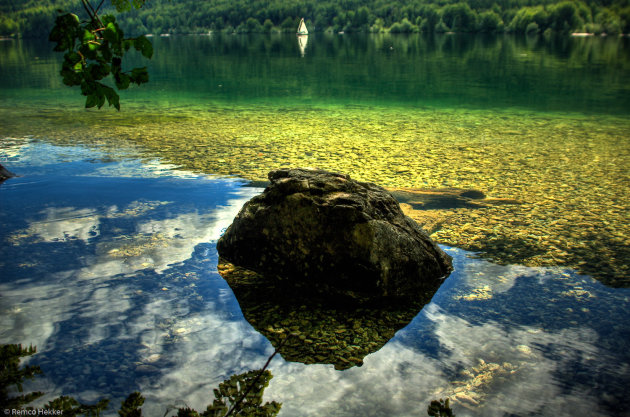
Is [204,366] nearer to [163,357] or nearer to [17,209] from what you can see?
[163,357]

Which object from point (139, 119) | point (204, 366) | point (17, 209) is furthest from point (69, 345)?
point (139, 119)

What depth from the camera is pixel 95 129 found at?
11.6m

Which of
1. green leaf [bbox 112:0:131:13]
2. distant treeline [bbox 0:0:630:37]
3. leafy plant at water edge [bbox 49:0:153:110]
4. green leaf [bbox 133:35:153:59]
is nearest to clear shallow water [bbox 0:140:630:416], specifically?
leafy plant at water edge [bbox 49:0:153:110]

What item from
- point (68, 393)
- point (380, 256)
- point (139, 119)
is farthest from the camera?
point (139, 119)

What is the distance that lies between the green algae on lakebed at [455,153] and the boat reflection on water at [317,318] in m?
1.70

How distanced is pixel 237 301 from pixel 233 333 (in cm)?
49

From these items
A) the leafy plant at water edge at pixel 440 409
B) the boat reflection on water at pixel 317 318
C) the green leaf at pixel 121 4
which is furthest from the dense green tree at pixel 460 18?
the green leaf at pixel 121 4

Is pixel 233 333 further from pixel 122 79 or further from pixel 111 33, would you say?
pixel 111 33

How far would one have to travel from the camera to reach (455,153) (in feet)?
31.5

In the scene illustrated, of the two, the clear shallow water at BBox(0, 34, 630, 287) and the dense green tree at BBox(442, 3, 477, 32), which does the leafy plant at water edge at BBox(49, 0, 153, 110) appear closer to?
the clear shallow water at BBox(0, 34, 630, 287)

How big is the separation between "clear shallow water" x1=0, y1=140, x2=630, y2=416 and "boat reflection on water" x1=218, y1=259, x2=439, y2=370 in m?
0.10

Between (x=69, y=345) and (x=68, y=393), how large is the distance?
1.99 feet

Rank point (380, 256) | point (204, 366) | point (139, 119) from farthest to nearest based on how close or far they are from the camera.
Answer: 1. point (139, 119)
2. point (380, 256)
3. point (204, 366)

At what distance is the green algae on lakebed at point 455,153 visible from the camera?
583 centimetres
